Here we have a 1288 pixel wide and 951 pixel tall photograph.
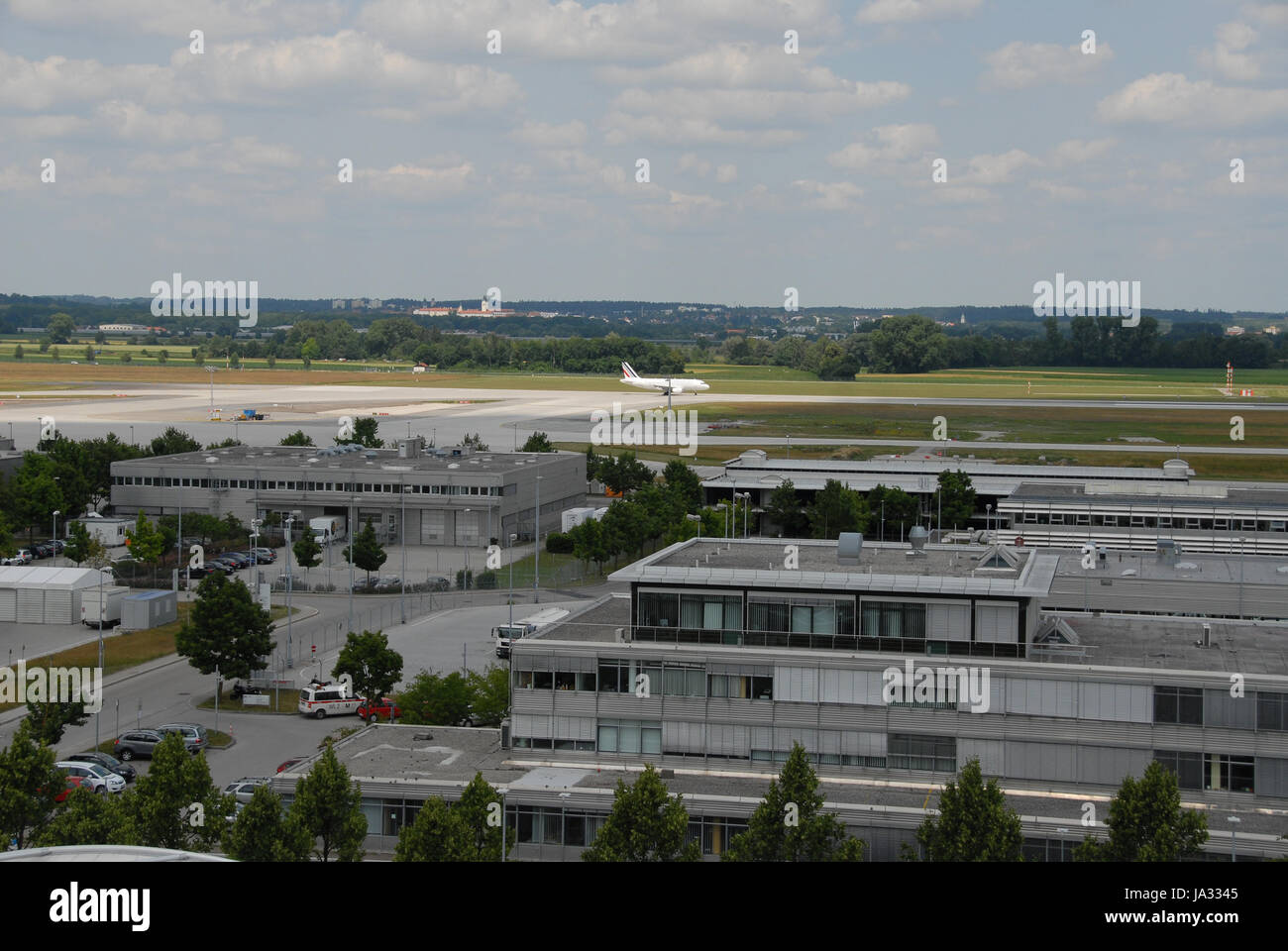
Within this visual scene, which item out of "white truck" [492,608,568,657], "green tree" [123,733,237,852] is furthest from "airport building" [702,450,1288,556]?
"green tree" [123,733,237,852]

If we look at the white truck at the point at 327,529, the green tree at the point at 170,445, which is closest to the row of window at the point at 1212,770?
the white truck at the point at 327,529

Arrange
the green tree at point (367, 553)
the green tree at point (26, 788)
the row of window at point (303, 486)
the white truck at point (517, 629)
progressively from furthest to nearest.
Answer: the row of window at point (303, 486) < the green tree at point (367, 553) < the white truck at point (517, 629) < the green tree at point (26, 788)

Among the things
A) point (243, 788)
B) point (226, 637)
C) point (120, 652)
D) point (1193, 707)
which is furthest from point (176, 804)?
point (120, 652)

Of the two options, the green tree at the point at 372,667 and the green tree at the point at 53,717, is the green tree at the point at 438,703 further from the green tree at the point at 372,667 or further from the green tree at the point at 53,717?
the green tree at the point at 53,717

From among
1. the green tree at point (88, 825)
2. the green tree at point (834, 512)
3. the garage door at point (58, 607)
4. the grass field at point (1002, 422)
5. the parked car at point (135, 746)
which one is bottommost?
the parked car at point (135, 746)

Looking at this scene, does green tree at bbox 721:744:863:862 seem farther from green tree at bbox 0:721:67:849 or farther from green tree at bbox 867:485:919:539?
green tree at bbox 867:485:919:539

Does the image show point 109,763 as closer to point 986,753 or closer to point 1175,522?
point 986,753
